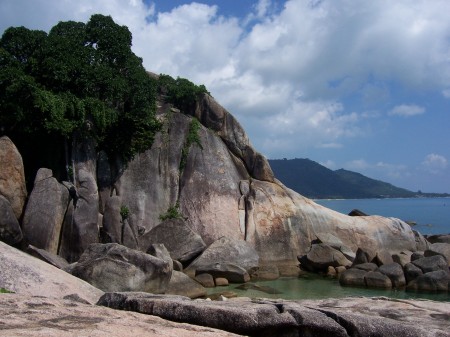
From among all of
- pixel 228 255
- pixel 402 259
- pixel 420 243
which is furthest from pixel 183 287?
pixel 420 243

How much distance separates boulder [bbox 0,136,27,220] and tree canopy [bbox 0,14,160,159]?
1.94 metres

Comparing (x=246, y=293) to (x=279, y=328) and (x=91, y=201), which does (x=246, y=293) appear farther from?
(x=279, y=328)

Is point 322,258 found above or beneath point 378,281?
above

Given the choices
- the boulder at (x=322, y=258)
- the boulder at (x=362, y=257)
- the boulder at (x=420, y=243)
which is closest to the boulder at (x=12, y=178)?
the boulder at (x=322, y=258)

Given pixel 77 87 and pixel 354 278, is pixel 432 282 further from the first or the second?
pixel 77 87

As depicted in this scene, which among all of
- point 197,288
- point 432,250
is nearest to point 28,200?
point 197,288

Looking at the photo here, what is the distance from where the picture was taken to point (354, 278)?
24812 mm

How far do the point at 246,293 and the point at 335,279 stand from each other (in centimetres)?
716

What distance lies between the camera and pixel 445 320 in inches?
383

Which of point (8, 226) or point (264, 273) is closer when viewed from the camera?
point (8, 226)

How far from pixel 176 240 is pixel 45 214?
7.21m

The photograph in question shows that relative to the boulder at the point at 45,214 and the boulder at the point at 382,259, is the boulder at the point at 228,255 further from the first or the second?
the boulder at the point at 382,259

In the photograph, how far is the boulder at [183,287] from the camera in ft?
64.7

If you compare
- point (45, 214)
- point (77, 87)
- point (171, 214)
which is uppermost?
point (77, 87)
